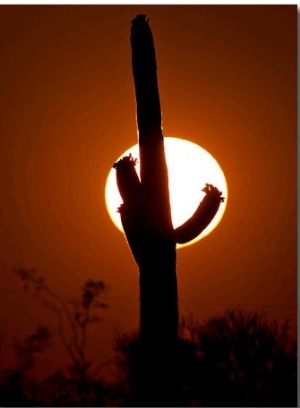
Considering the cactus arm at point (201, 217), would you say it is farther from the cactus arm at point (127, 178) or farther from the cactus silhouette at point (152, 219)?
the cactus arm at point (127, 178)

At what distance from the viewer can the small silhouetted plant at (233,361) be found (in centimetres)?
1145

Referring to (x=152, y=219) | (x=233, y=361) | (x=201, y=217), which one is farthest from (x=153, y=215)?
(x=233, y=361)

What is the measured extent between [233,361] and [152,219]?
598 cm

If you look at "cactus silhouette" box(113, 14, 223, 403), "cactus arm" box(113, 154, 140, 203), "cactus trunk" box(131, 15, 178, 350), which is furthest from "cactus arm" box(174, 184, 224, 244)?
"cactus arm" box(113, 154, 140, 203)

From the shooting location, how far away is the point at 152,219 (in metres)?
7.80

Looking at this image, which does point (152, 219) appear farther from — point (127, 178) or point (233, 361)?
point (233, 361)

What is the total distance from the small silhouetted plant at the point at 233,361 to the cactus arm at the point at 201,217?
2817mm

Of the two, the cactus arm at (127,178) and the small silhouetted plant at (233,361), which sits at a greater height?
the cactus arm at (127,178)

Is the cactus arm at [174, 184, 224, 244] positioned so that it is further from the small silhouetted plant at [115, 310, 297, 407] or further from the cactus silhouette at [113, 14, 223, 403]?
the small silhouetted plant at [115, 310, 297, 407]

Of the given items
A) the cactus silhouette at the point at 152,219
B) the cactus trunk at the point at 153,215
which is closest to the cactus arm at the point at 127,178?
the cactus silhouette at the point at 152,219

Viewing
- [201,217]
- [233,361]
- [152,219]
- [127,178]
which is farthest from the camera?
[233,361]

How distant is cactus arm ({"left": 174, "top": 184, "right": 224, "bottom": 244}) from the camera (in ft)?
26.3

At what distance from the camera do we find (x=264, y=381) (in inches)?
486

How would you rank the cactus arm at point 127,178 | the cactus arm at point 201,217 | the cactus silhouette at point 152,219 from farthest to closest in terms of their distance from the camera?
1. the cactus arm at point 201,217
2. the cactus arm at point 127,178
3. the cactus silhouette at point 152,219
